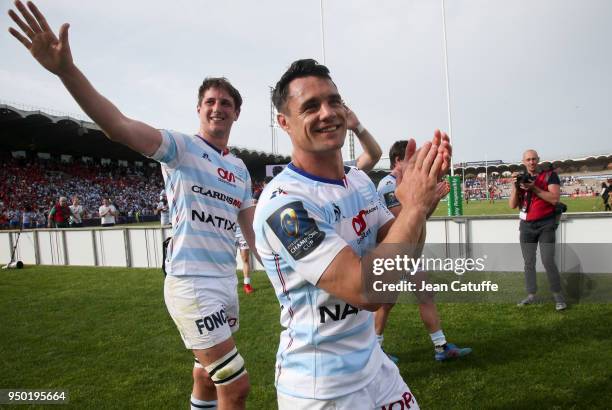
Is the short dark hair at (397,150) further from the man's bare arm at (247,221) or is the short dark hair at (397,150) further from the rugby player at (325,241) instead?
the rugby player at (325,241)

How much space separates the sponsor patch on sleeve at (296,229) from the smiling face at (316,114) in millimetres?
362

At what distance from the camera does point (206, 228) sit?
300cm

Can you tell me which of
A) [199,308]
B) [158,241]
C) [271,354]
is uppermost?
[199,308]

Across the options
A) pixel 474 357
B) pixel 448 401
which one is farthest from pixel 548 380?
pixel 448 401

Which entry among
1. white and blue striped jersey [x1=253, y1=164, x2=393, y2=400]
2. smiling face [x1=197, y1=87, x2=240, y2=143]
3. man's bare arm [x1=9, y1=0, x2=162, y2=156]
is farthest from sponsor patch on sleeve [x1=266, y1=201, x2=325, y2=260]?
smiling face [x1=197, y1=87, x2=240, y2=143]

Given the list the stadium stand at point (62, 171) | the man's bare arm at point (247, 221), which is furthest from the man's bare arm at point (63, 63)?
the stadium stand at point (62, 171)

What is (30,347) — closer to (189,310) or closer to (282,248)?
(189,310)

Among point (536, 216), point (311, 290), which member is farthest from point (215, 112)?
point (536, 216)

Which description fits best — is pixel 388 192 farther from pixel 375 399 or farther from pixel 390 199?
pixel 375 399

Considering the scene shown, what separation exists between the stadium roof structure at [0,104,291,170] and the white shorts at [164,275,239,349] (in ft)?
107

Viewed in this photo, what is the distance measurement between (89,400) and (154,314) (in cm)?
311

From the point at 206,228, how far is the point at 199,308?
1.92 ft

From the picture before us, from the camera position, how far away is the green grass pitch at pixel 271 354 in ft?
12.6

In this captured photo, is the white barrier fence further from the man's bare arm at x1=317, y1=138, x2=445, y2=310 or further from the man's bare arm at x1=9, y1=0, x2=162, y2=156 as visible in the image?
the man's bare arm at x1=9, y1=0, x2=162, y2=156
